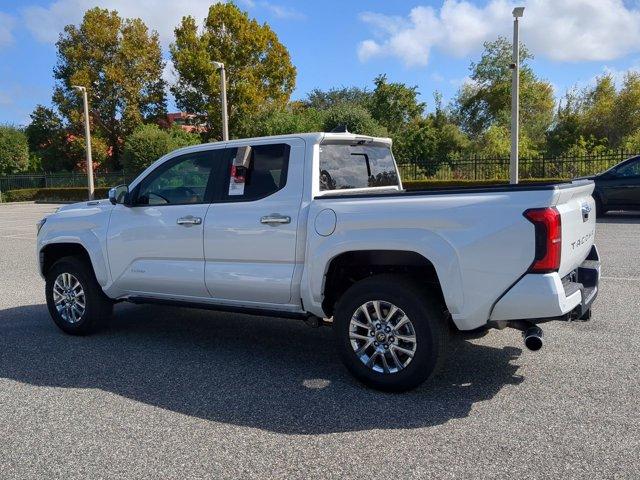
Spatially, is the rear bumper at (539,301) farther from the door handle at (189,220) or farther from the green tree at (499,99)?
the green tree at (499,99)

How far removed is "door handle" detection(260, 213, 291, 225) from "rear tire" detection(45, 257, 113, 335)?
2.25m

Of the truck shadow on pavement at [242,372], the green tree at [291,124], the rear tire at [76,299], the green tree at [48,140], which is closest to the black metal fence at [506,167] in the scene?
the green tree at [291,124]

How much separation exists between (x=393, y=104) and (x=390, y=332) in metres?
42.8

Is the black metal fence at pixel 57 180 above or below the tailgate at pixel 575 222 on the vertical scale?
above

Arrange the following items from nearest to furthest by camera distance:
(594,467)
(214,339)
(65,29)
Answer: (594,467) → (214,339) → (65,29)

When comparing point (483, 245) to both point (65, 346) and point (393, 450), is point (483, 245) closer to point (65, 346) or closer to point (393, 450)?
point (393, 450)

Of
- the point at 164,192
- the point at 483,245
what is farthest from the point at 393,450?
the point at 164,192

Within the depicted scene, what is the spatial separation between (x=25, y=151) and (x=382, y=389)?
52.7m

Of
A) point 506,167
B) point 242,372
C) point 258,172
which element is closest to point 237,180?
point 258,172

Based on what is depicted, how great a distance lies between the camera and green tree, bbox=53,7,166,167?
Answer: 152 ft

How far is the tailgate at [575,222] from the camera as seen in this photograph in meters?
4.07

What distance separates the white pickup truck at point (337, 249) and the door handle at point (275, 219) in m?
0.01

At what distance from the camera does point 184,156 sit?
5.77m

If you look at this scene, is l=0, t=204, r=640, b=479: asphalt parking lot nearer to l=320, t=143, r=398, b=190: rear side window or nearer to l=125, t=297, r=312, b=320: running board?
l=125, t=297, r=312, b=320: running board
